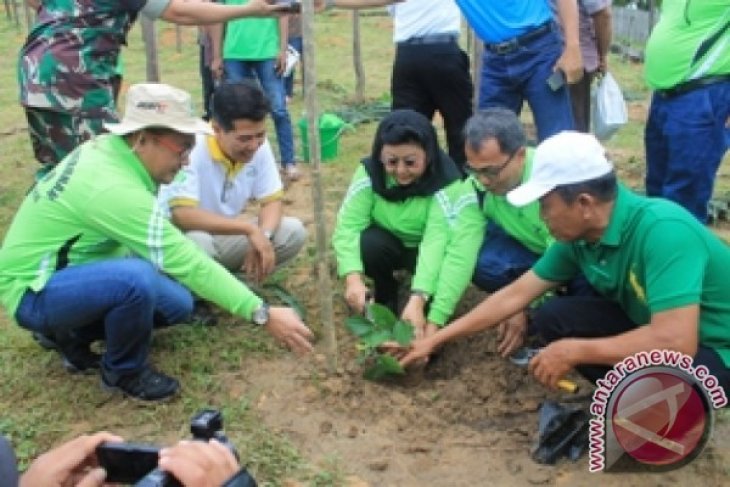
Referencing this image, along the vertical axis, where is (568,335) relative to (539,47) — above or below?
below

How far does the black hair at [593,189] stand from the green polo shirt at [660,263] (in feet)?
0.20

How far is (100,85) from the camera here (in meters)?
3.95

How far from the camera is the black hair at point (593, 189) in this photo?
262cm

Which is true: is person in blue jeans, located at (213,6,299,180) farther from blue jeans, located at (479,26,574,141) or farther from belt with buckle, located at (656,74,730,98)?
belt with buckle, located at (656,74,730,98)

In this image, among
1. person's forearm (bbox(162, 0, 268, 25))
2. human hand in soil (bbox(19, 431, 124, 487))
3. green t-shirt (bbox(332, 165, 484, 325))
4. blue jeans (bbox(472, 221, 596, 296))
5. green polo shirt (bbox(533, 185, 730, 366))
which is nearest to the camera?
human hand in soil (bbox(19, 431, 124, 487))

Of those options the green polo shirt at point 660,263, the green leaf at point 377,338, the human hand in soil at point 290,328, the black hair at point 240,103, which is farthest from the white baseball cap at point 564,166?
the black hair at point 240,103

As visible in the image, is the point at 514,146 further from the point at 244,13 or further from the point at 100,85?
the point at 100,85

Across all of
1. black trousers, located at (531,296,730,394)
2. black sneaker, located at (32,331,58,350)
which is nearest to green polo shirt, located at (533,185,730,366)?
black trousers, located at (531,296,730,394)

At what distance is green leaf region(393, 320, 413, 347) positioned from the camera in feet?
11.1

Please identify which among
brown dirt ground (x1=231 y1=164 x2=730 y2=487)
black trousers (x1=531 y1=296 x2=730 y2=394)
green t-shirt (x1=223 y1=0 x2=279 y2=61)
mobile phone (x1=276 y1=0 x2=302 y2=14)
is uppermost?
mobile phone (x1=276 y1=0 x2=302 y2=14)

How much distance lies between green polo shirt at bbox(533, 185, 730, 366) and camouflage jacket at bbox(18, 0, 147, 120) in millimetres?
2204

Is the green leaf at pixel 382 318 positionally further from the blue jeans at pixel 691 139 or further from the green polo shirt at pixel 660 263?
the blue jeans at pixel 691 139

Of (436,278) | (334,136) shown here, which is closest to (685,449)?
(436,278)

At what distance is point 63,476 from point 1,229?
3916mm
